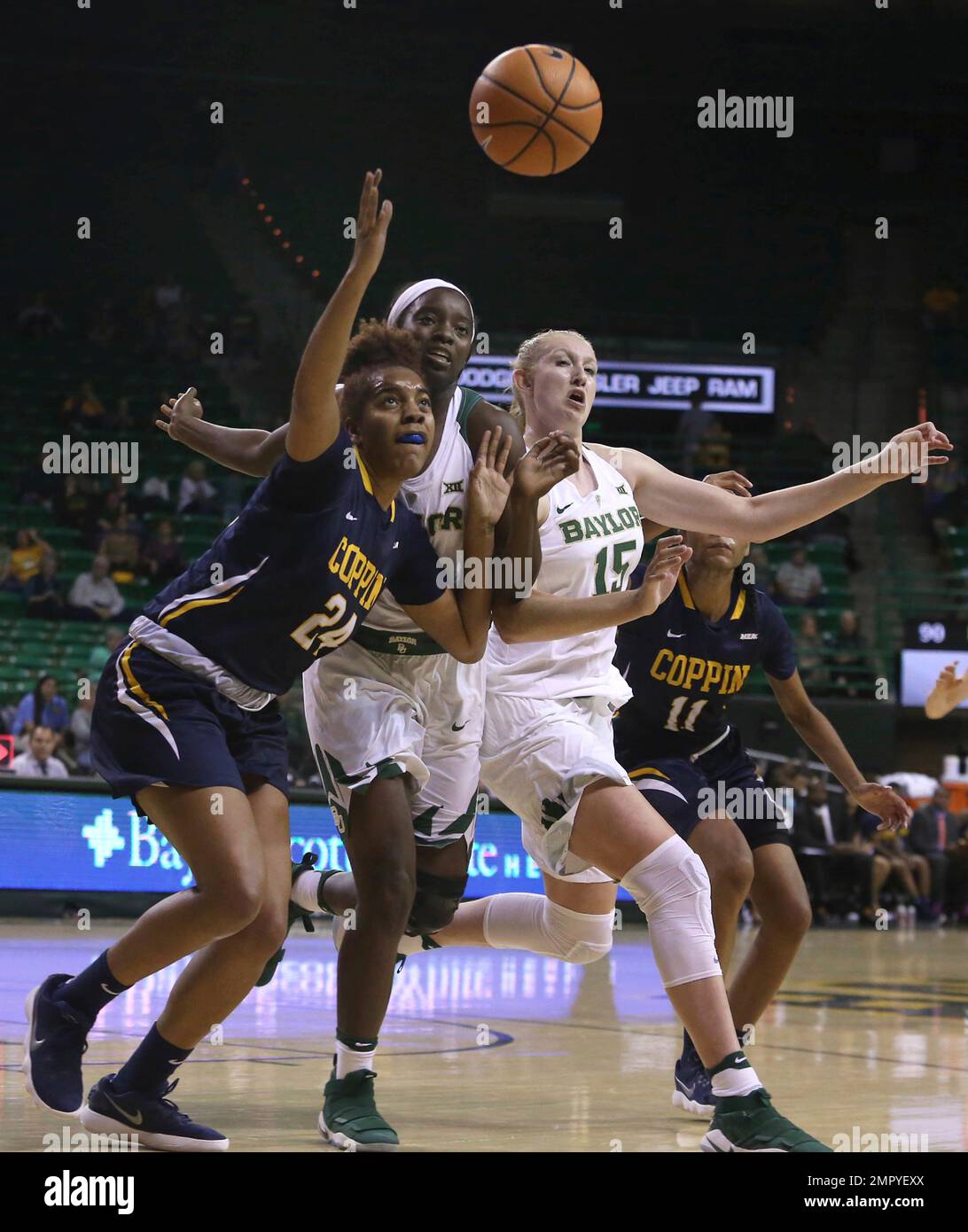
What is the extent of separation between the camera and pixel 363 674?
446 cm

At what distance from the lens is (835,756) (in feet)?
17.8

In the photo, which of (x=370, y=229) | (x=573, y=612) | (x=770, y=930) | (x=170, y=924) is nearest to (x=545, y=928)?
(x=770, y=930)

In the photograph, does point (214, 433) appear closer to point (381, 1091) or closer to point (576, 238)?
point (381, 1091)

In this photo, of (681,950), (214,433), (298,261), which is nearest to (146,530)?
(298,261)

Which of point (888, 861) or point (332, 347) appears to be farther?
point (888, 861)

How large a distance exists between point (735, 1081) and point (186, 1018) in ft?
4.43

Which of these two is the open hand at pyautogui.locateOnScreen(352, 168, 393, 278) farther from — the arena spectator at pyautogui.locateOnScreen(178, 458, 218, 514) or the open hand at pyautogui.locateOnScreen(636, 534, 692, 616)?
the arena spectator at pyautogui.locateOnScreen(178, 458, 218, 514)

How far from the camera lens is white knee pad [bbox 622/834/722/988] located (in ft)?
13.1

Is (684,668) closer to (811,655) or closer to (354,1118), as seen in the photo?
(354,1118)

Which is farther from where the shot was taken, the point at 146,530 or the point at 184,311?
the point at 184,311
